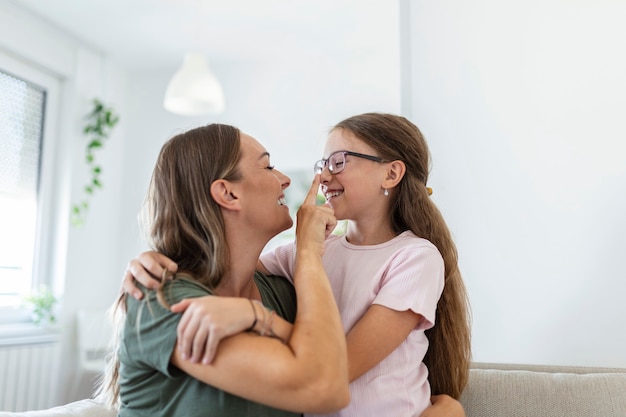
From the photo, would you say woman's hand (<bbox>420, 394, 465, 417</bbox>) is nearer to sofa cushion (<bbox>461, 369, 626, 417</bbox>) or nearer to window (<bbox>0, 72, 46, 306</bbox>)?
sofa cushion (<bbox>461, 369, 626, 417</bbox>)

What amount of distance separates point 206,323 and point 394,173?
2.50ft

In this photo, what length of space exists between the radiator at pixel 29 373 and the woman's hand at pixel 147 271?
2.64 metres

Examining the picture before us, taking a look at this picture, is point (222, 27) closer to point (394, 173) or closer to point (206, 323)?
point (394, 173)

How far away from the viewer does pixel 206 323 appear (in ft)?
3.06

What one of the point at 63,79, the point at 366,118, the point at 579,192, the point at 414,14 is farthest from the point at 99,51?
the point at 579,192

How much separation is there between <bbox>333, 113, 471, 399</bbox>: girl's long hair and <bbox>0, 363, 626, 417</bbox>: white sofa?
8 centimetres

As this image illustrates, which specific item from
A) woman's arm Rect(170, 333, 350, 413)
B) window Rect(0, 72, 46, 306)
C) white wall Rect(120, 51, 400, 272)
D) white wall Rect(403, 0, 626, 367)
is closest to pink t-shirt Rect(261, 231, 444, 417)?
woman's arm Rect(170, 333, 350, 413)

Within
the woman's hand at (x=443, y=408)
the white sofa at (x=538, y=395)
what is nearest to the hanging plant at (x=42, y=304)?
the white sofa at (x=538, y=395)

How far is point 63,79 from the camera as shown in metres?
4.01

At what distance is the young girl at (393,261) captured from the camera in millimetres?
1287

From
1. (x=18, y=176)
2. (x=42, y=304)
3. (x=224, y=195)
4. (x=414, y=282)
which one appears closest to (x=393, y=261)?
(x=414, y=282)

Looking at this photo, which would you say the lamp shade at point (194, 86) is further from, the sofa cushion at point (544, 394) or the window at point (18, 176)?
the sofa cushion at point (544, 394)

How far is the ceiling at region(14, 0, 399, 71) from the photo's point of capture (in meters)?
3.53

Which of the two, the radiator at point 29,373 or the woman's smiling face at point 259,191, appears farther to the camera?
the radiator at point 29,373
